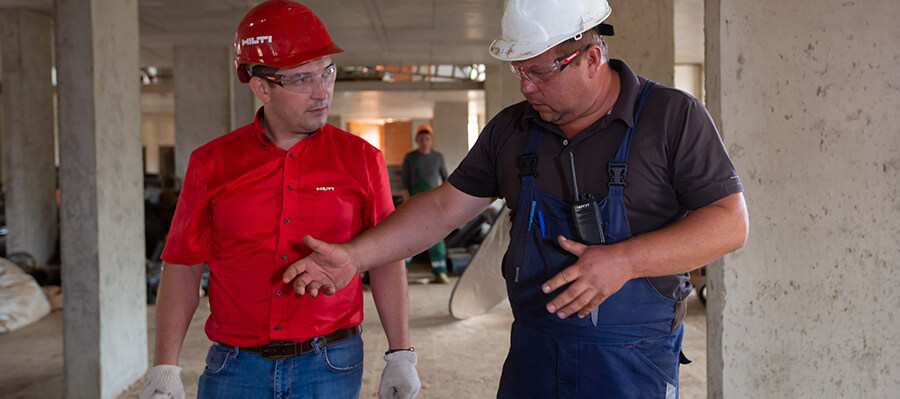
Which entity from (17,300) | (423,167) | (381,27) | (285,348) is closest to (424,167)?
(423,167)

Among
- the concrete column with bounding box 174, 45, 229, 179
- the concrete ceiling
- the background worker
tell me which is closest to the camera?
the concrete ceiling

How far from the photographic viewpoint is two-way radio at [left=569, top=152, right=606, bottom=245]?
1.76 meters

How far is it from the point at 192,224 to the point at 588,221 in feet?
3.96

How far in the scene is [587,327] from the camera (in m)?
1.82

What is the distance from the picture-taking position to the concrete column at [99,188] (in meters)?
4.48

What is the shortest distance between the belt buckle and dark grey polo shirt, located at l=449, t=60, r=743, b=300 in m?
0.82

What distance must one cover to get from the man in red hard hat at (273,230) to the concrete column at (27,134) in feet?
30.9

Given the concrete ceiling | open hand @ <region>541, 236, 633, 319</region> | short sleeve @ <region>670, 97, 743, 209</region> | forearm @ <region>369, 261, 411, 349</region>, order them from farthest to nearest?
the concrete ceiling, forearm @ <region>369, 261, 411, 349</region>, short sleeve @ <region>670, 97, 743, 209</region>, open hand @ <region>541, 236, 633, 319</region>

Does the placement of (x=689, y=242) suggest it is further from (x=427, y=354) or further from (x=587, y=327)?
(x=427, y=354)

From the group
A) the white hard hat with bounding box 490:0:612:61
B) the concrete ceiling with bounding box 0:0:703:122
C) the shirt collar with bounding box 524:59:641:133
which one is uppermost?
the concrete ceiling with bounding box 0:0:703:122

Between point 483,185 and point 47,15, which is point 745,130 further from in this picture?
point 47,15

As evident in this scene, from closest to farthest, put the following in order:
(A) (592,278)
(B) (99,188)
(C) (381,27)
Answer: (A) (592,278), (B) (99,188), (C) (381,27)

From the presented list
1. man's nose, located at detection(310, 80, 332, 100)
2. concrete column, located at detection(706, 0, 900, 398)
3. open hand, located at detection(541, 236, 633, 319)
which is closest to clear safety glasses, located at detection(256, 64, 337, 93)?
man's nose, located at detection(310, 80, 332, 100)

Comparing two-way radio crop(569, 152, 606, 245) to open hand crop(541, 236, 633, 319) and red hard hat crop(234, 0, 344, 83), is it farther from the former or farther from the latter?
red hard hat crop(234, 0, 344, 83)
